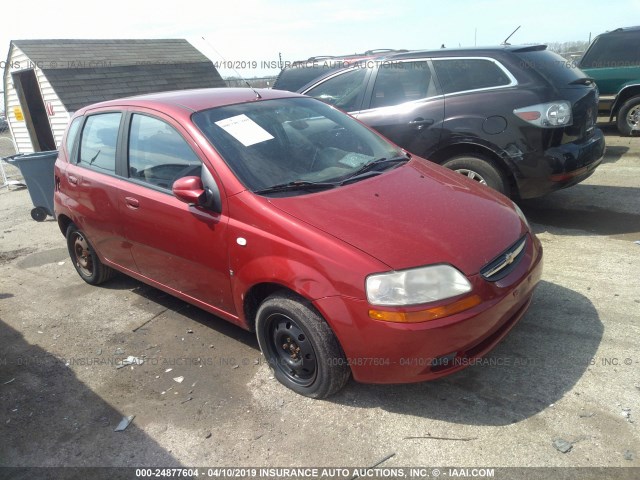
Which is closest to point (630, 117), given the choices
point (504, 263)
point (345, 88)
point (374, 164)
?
point (345, 88)

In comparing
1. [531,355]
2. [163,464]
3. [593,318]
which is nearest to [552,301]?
[593,318]

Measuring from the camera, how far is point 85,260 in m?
4.82

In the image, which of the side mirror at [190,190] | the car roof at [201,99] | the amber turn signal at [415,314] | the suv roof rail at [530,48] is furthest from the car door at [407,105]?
the amber turn signal at [415,314]

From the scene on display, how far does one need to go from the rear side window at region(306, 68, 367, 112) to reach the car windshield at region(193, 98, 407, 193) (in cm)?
194

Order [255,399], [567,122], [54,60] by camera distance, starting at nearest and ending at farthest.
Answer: [255,399]
[567,122]
[54,60]

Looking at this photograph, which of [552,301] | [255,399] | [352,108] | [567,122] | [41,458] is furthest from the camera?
[352,108]

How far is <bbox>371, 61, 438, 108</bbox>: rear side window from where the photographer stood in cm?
539

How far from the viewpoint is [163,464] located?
2598mm

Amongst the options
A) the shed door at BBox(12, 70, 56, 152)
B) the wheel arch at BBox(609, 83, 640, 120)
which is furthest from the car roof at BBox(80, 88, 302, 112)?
the shed door at BBox(12, 70, 56, 152)

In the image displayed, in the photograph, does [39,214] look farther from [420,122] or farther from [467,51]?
[467,51]

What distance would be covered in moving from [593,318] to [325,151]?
2223 millimetres

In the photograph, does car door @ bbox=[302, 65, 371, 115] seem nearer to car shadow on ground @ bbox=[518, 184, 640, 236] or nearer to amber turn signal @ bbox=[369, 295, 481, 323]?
car shadow on ground @ bbox=[518, 184, 640, 236]

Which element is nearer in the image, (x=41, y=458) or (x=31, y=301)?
(x=41, y=458)

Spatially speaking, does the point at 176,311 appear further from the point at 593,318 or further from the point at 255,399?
the point at 593,318
